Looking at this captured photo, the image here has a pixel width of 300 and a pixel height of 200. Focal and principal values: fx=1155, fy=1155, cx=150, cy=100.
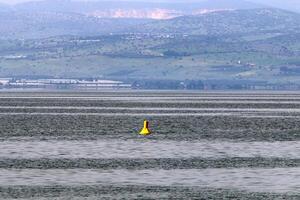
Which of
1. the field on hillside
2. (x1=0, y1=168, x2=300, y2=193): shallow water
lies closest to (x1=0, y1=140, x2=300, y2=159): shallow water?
the field on hillside

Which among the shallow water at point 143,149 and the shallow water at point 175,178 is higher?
the shallow water at point 175,178

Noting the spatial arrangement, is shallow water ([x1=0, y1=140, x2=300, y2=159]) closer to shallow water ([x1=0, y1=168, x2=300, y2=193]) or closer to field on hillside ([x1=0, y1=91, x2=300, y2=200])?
field on hillside ([x1=0, y1=91, x2=300, y2=200])

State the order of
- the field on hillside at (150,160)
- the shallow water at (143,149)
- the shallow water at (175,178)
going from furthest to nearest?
the shallow water at (143,149), the shallow water at (175,178), the field on hillside at (150,160)

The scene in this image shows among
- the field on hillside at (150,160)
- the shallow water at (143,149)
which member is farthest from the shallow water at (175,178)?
the shallow water at (143,149)

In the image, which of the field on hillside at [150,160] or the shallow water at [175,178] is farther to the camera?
the shallow water at [175,178]

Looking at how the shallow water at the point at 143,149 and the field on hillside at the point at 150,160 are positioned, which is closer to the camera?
the field on hillside at the point at 150,160

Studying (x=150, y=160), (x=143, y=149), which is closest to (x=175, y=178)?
(x=150, y=160)

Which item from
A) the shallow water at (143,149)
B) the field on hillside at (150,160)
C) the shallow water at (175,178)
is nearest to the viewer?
the field on hillside at (150,160)

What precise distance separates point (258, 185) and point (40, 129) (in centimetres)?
3901

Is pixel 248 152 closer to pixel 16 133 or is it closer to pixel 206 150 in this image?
pixel 206 150

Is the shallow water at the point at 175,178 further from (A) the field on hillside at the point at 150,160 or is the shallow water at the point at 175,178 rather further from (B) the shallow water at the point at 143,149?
(B) the shallow water at the point at 143,149

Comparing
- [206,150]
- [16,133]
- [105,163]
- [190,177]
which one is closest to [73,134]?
[16,133]

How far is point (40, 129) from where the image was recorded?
8256 cm

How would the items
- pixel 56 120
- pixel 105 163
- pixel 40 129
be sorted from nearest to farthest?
pixel 105 163
pixel 40 129
pixel 56 120
